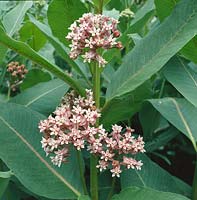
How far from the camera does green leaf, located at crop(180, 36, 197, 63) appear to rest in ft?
5.60

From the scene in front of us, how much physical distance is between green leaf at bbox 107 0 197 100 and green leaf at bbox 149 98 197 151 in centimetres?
25

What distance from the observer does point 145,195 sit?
145 centimetres

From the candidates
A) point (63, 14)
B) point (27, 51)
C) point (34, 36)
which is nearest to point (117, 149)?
point (27, 51)

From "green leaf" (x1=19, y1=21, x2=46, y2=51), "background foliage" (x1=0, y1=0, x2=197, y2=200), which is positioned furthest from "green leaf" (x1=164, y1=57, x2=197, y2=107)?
"green leaf" (x1=19, y1=21, x2=46, y2=51)

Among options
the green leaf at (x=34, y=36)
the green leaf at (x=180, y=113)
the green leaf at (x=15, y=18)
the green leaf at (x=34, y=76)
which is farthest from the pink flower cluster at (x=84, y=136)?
→ the green leaf at (x=34, y=36)

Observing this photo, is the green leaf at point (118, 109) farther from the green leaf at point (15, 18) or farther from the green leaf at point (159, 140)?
the green leaf at point (15, 18)

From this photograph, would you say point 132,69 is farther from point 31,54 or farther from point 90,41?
point 31,54

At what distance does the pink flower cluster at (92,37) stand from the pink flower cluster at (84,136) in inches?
5.2

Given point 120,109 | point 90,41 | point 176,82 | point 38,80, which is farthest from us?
point 38,80

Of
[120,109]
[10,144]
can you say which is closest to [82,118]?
[120,109]

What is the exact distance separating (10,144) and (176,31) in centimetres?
66

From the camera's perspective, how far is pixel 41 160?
5.48ft

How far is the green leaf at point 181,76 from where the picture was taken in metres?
1.71

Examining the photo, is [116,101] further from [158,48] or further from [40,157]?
[40,157]
